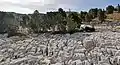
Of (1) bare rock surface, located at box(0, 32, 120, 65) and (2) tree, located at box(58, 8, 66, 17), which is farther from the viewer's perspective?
(2) tree, located at box(58, 8, 66, 17)

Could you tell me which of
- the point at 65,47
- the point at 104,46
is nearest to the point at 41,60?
the point at 65,47

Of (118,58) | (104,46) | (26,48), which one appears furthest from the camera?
(26,48)

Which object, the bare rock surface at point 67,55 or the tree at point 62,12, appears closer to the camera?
the bare rock surface at point 67,55

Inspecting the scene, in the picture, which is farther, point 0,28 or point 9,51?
point 0,28

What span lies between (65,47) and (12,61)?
11.3m

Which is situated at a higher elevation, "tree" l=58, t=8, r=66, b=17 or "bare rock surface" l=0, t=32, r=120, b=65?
"tree" l=58, t=8, r=66, b=17

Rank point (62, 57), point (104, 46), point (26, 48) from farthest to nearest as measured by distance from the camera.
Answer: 1. point (26, 48)
2. point (104, 46)
3. point (62, 57)

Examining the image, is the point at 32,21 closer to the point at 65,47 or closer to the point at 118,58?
the point at 65,47

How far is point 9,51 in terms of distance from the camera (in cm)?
4016

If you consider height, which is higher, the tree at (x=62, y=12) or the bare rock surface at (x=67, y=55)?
the tree at (x=62, y=12)

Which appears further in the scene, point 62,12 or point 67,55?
point 62,12

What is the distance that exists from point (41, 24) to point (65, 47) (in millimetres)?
36901

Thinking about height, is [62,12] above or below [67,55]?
above

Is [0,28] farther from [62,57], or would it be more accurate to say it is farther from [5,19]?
[62,57]
